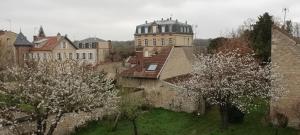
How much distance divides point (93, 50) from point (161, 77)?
40.7 meters

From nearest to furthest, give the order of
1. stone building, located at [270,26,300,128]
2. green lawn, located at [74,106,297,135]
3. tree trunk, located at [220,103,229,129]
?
stone building, located at [270,26,300,128] < green lawn, located at [74,106,297,135] < tree trunk, located at [220,103,229,129]

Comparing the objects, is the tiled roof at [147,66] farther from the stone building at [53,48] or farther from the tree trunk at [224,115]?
the stone building at [53,48]

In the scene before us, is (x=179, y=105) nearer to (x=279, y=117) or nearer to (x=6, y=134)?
(x=279, y=117)

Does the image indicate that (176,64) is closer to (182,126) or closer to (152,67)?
(152,67)

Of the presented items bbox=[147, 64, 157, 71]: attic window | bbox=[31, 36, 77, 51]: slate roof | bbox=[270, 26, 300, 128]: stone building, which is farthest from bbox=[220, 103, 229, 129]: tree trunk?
bbox=[31, 36, 77, 51]: slate roof

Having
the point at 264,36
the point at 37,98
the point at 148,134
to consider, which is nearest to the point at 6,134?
the point at 37,98

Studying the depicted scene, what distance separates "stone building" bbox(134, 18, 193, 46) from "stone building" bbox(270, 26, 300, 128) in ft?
187

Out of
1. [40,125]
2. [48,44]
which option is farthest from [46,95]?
[48,44]

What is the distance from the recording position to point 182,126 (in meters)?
27.6

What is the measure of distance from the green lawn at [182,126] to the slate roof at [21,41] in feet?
138

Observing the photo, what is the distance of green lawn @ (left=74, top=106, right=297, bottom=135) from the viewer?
80.6ft

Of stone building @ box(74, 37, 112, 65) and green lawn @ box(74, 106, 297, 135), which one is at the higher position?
stone building @ box(74, 37, 112, 65)

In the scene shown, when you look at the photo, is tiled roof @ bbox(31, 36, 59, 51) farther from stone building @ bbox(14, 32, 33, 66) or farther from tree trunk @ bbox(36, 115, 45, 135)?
tree trunk @ bbox(36, 115, 45, 135)

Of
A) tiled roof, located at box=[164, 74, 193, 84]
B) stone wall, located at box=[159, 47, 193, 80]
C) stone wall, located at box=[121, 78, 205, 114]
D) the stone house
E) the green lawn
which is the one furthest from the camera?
stone wall, located at box=[159, 47, 193, 80]
